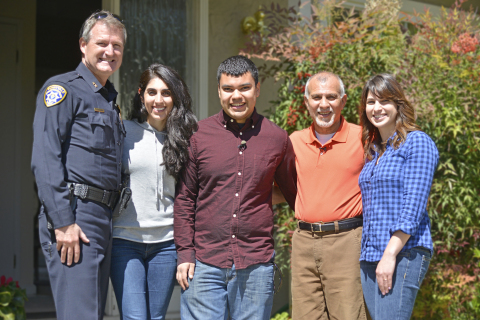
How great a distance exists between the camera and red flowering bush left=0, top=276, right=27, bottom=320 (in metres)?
3.73

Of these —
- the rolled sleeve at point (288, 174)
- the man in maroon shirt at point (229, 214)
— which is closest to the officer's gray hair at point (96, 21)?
the man in maroon shirt at point (229, 214)

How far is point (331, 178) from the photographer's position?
8.89 feet

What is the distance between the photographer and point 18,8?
5.79 metres

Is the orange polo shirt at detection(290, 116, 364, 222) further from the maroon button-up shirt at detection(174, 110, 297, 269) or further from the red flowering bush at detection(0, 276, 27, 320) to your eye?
the red flowering bush at detection(0, 276, 27, 320)

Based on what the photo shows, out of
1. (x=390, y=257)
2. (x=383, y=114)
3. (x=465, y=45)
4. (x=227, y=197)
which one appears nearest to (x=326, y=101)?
(x=383, y=114)

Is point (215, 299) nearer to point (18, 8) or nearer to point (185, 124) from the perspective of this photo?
point (185, 124)

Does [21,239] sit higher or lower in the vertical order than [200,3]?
lower

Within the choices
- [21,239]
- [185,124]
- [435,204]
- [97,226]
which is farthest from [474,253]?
[21,239]

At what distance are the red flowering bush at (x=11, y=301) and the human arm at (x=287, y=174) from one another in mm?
2301

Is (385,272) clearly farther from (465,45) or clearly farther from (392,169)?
(465,45)

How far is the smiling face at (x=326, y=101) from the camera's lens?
108 inches

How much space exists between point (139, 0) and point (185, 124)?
Answer: 2.24m

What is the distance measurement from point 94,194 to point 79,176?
Result: 0.35 ft

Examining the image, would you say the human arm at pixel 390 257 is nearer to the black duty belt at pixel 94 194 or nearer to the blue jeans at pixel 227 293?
the blue jeans at pixel 227 293
